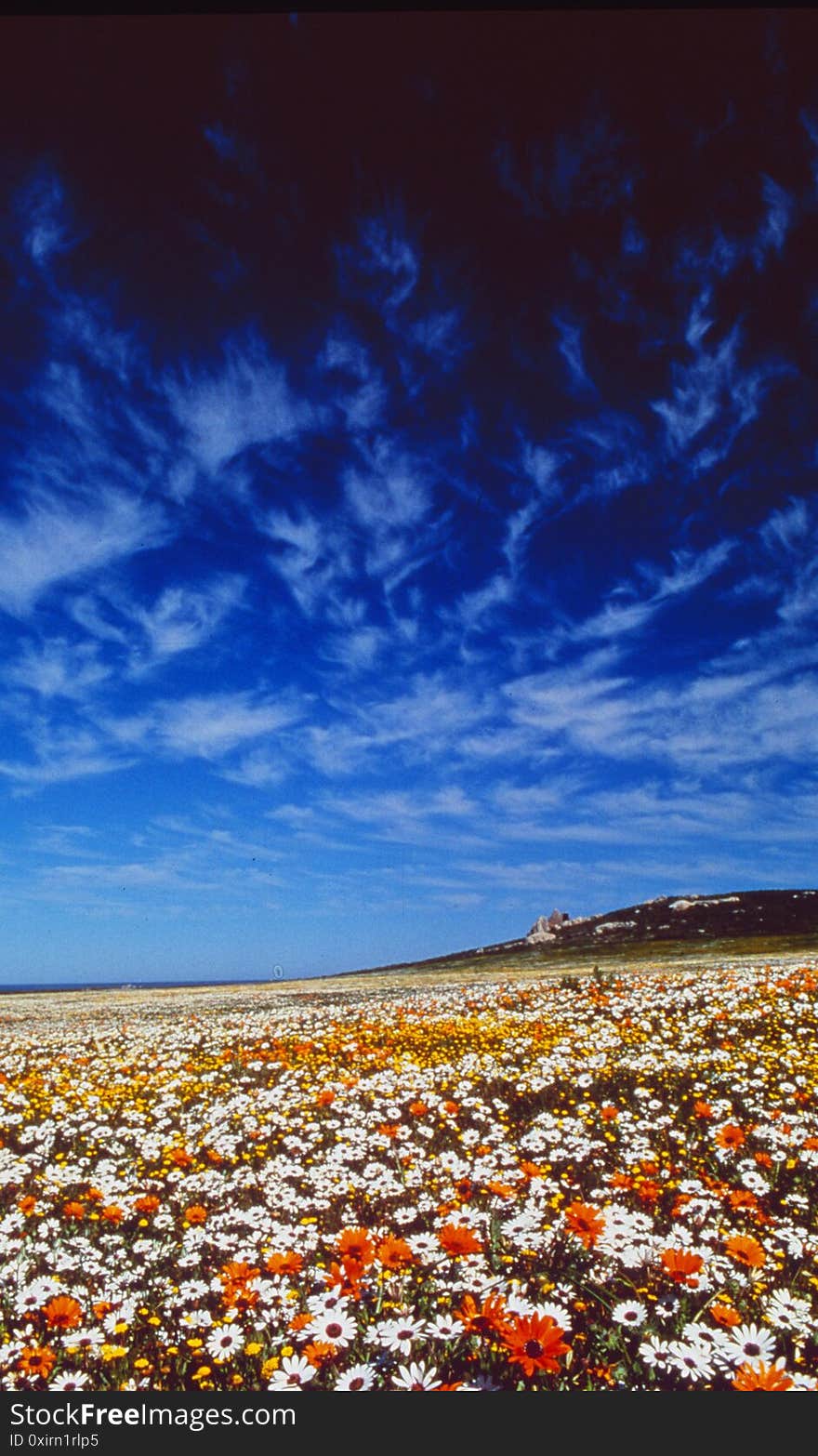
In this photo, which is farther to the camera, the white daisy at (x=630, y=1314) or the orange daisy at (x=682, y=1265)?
the white daisy at (x=630, y=1314)

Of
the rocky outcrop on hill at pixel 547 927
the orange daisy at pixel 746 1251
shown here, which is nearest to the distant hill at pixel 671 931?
the rocky outcrop on hill at pixel 547 927

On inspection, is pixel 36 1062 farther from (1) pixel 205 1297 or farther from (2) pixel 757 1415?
(2) pixel 757 1415

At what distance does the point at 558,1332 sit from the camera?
10.2 feet

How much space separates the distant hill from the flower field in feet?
101

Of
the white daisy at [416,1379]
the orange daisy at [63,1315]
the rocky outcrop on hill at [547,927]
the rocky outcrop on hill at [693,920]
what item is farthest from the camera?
the rocky outcrop on hill at [547,927]

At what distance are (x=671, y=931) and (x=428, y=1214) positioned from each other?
54468 millimetres

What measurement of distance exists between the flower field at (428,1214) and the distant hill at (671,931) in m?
30.8

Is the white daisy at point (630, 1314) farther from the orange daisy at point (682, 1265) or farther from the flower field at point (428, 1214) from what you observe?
the orange daisy at point (682, 1265)

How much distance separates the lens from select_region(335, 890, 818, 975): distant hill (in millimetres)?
44219

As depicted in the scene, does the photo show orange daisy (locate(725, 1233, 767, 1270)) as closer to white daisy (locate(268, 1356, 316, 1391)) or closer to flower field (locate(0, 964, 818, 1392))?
flower field (locate(0, 964, 818, 1392))

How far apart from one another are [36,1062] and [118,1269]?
9.76 meters

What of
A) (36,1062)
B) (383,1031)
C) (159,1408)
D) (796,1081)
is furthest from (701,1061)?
(36,1062)

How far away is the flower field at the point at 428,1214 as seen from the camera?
3.76 m

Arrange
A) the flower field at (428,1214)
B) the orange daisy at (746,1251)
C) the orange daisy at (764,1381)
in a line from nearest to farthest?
the orange daisy at (764,1381)
the flower field at (428,1214)
the orange daisy at (746,1251)
